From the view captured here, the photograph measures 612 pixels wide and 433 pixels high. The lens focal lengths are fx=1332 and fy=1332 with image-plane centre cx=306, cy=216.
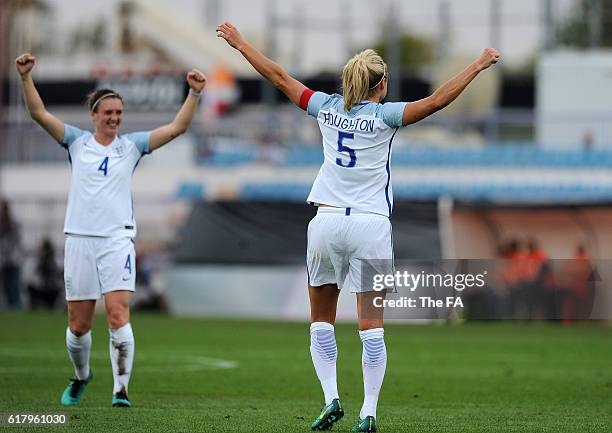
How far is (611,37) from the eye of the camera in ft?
165

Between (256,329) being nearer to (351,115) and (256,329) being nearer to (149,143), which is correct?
(149,143)

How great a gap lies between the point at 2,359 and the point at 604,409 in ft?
25.9

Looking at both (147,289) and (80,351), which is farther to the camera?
(147,289)

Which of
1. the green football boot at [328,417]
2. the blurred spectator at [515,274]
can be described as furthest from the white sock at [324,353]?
the blurred spectator at [515,274]

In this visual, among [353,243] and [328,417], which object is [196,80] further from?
[328,417]

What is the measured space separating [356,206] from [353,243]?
25 cm

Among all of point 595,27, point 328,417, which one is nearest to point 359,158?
point 328,417

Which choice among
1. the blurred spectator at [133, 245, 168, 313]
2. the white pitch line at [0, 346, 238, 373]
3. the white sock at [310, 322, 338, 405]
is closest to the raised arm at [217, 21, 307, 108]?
the white sock at [310, 322, 338, 405]

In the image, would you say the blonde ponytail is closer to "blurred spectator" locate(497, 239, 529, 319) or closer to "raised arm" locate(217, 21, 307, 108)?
"raised arm" locate(217, 21, 307, 108)

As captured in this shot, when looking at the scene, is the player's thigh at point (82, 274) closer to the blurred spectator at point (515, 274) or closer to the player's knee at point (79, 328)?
the player's knee at point (79, 328)

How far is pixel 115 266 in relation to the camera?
35.1 ft

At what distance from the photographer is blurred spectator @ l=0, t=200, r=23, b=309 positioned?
32.3m

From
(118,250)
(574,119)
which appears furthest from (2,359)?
(574,119)

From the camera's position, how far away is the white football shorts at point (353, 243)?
346 inches
